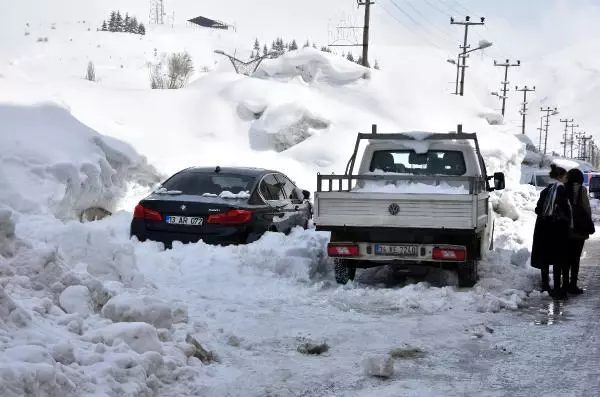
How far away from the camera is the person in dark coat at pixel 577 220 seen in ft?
29.2

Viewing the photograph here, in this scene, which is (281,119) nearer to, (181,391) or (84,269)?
(84,269)

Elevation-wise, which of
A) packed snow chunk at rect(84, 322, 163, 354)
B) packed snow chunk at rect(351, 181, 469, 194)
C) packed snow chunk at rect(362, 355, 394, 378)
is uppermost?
packed snow chunk at rect(351, 181, 469, 194)

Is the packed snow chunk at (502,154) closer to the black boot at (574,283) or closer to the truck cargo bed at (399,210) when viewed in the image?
the black boot at (574,283)

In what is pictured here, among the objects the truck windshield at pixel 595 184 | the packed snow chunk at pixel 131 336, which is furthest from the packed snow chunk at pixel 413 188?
the truck windshield at pixel 595 184

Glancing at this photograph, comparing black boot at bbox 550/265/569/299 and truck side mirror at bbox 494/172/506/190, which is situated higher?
truck side mirror at bbox 494/172/506/190

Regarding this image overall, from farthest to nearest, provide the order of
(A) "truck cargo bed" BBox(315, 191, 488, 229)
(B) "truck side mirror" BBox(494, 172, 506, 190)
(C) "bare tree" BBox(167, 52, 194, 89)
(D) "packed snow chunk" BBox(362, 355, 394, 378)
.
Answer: (C) "bare tree" BBox(167, 52, 194, 89), (B) "truck side mirror" BBox(494, 172, 506, 190), (A) "truck cargo bed" BBox(315, 191, 488, 229), (D) "packed snow chunk" BBox(362, 355, 394, 378)

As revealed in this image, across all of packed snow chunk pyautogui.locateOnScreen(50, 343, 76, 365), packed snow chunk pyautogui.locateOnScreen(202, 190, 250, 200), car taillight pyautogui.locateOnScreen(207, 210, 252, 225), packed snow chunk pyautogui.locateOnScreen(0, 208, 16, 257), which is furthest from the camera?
packed snow chunk pyautogui.locateOnScreen(202, 190, 250, 200)

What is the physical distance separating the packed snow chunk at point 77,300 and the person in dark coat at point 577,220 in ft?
19.7

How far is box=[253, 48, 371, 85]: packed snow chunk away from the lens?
34219 millimetres

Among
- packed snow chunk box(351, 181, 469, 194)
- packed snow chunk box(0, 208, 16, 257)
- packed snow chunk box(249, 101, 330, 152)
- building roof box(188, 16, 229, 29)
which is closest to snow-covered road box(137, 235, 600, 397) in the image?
packed snow chunk box(351, 181, 469, 194)

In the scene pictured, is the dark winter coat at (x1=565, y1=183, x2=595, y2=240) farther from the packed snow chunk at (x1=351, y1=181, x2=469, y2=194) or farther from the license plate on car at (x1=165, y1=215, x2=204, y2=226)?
the license plate on car at (x1=165, y1=215, x2=204, y2=226)

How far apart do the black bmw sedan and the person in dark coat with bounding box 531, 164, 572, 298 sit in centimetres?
360

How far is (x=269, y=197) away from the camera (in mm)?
10523

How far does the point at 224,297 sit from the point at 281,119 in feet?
67.2
